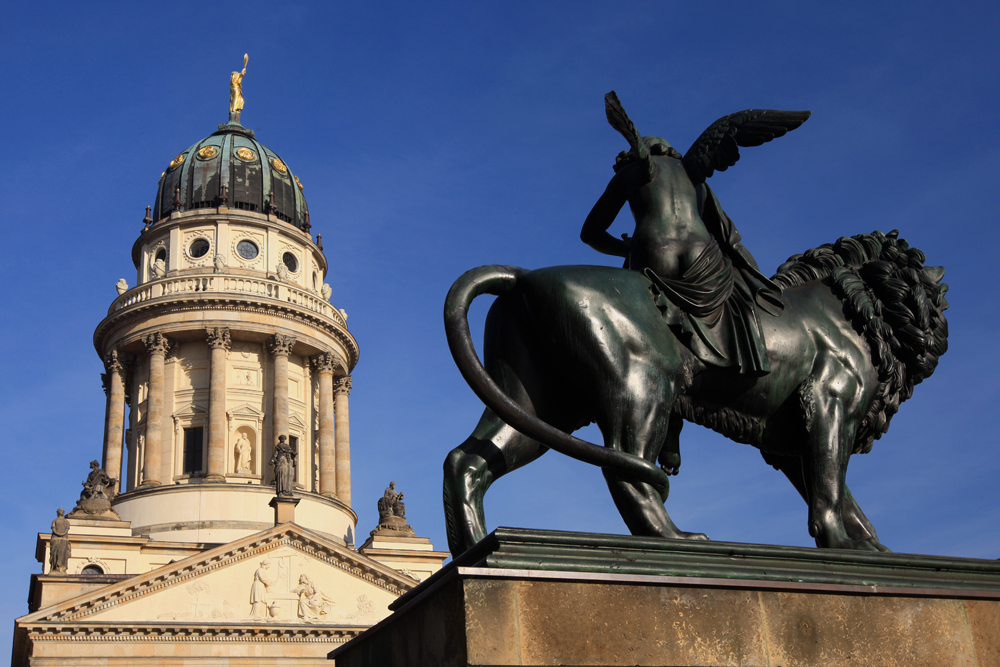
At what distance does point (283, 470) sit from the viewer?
49.8 m

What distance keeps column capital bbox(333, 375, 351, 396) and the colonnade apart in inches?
29.7

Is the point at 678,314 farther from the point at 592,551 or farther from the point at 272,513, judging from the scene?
the point at 272,513

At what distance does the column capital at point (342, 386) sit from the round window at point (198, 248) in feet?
31.8

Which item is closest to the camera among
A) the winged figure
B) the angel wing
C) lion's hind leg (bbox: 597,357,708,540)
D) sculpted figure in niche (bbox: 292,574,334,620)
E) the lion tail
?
the lion tail

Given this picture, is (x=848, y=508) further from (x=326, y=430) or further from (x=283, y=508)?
(x=326, y=430)

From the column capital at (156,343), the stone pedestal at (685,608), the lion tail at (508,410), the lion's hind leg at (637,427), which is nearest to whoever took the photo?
the stone pedestal at (685,608)

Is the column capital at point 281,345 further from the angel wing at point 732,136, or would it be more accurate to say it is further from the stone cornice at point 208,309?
the angel wing at point 732,136

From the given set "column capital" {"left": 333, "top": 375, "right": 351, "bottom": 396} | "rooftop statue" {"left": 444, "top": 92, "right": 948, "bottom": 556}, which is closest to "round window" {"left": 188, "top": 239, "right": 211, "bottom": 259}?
"column capital" {"left": 333, "top": 375, "right": 351, "bottom": 396}

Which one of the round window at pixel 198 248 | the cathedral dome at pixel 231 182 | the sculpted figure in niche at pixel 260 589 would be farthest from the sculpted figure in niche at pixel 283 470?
the cathedral dome at pixel 231 182

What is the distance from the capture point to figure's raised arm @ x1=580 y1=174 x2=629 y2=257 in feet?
21.5

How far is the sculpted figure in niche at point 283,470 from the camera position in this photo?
162 feet

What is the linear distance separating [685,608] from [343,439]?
55.6 metres

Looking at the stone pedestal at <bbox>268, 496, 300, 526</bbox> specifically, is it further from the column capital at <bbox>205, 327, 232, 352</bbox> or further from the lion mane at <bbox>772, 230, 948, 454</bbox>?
the lion mane at <bbox>772, 230, 948, 454</bbox>

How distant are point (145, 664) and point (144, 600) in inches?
99.5
